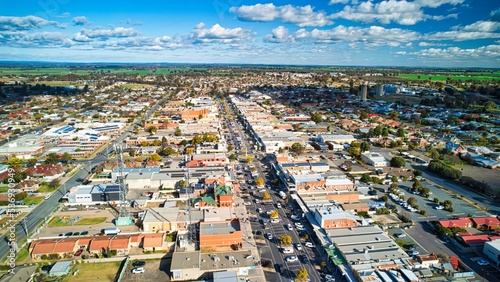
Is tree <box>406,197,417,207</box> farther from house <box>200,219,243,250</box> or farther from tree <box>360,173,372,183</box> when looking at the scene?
house <box>200,219,243,250</box>

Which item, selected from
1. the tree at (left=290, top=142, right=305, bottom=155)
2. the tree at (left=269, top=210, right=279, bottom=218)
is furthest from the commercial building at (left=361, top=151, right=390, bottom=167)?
the tree at (left=269, top=210, right=279, bottom=218)

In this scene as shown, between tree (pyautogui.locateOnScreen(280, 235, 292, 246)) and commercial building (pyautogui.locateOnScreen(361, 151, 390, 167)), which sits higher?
commercial building (pyautogui.locateOnScreen(361, 151, 390, 167))

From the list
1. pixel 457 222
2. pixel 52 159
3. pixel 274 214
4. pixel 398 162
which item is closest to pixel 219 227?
pixel 274 214

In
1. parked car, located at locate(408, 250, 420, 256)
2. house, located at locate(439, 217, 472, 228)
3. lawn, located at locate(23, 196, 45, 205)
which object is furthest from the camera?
lawn, located at locate(23, 196, 45, 205)

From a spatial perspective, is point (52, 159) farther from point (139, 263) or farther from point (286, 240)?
point (286, 240)

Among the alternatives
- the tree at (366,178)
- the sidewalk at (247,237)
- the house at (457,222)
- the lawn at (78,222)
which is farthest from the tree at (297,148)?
the lawn at (78,222)

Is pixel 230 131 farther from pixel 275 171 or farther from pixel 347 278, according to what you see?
pixel 347 278
